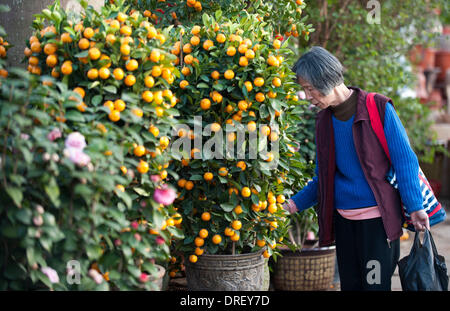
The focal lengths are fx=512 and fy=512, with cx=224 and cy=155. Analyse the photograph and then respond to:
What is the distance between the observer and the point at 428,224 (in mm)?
2137

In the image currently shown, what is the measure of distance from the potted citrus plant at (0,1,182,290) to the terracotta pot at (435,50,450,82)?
9360 millimetres

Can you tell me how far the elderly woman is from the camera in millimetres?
2150

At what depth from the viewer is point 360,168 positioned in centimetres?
225

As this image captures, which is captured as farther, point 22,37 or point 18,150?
point 22,37

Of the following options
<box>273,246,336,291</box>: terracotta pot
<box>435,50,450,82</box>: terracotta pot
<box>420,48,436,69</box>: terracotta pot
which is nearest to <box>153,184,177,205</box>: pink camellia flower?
<box>273,246,336,291</box>: terracotta pot

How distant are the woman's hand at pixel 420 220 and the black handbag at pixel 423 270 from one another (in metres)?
0.03

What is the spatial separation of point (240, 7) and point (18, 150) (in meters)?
1.80

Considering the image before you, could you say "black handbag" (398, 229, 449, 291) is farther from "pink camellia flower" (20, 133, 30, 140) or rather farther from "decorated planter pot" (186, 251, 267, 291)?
"pink camellia flower" (20, 133, 30, 140)

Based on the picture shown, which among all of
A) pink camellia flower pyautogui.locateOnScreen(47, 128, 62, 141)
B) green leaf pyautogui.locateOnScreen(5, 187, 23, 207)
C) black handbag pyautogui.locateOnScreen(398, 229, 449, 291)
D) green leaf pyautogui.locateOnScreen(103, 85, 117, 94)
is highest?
green leaf pyautogui.locateOnScreen(103, 85, 117, 94)

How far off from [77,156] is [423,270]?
56.1 inches

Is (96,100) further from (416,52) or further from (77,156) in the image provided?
(416,52)

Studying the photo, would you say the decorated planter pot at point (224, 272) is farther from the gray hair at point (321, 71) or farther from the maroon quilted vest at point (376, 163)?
the gray hair at point (321, 71)

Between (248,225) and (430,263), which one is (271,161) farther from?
(430,263)
